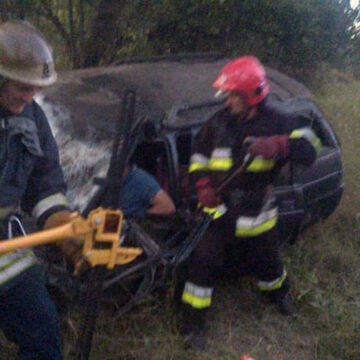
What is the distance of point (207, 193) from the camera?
12.0 feet

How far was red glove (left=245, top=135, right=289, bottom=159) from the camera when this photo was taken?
3498mm

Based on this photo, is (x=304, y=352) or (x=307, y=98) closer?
(x=304, y=352)

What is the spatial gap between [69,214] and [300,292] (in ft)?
7.65

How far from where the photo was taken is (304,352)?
3.94 m

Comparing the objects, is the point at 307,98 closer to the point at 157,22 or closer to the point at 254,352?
the point at 254,352

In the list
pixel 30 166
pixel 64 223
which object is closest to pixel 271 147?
pixel 64 223

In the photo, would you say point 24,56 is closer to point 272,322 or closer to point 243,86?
point 243,86

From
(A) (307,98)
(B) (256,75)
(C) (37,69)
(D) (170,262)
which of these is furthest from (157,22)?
(C) (37,69)

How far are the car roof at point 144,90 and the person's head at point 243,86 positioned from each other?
41cm

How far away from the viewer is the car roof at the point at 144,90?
4.00 metres

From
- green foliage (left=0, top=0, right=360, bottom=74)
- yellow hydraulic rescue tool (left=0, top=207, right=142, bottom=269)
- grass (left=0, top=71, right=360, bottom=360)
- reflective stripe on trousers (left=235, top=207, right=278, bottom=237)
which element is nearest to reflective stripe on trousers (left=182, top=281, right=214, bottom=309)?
grass (left=0, top=71, right=360, bottom=360)

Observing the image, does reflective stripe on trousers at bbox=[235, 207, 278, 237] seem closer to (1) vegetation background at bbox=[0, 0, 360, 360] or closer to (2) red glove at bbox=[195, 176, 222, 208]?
(2) red glove at bbox=[195, 176, 222, 208]

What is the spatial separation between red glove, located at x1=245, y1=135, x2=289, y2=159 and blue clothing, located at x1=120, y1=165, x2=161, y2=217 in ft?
2.08

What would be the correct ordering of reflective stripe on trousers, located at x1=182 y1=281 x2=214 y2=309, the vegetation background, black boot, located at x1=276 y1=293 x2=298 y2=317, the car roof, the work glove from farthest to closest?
black boot, located at x1=276 y1=293 x2=298 y2=317, the car roof, the vegetation background, reflective stripe on trousers, located at x1=182 y1=281 x2=214 y2=309, the work glove
